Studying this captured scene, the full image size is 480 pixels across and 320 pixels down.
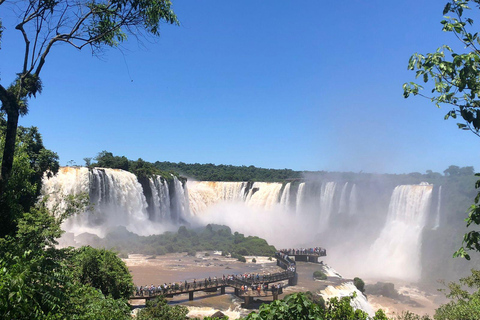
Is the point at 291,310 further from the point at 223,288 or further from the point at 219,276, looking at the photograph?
the point at 219,276

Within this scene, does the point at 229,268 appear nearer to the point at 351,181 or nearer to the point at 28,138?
Answer: the point at 28,138

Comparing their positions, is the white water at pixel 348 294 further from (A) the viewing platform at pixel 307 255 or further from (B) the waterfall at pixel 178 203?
(B) the waterfall at pixel 178 203

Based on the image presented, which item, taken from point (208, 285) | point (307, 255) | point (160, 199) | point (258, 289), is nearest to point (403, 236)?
point (307, 255)

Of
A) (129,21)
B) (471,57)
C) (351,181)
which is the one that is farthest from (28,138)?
(351,181)

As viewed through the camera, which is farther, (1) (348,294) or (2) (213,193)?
(2) (213,193)

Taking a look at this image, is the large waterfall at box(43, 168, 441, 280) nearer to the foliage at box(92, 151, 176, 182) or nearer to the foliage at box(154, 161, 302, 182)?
the foliage at box(92, 151, 176, 182)

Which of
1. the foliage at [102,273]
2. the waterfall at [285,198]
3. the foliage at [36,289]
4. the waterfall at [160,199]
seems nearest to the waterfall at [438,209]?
the waterfall at [285,198]

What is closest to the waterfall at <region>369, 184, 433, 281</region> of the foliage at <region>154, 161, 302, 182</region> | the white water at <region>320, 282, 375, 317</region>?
the white water at <region>320, 282, 375, 317</region>
